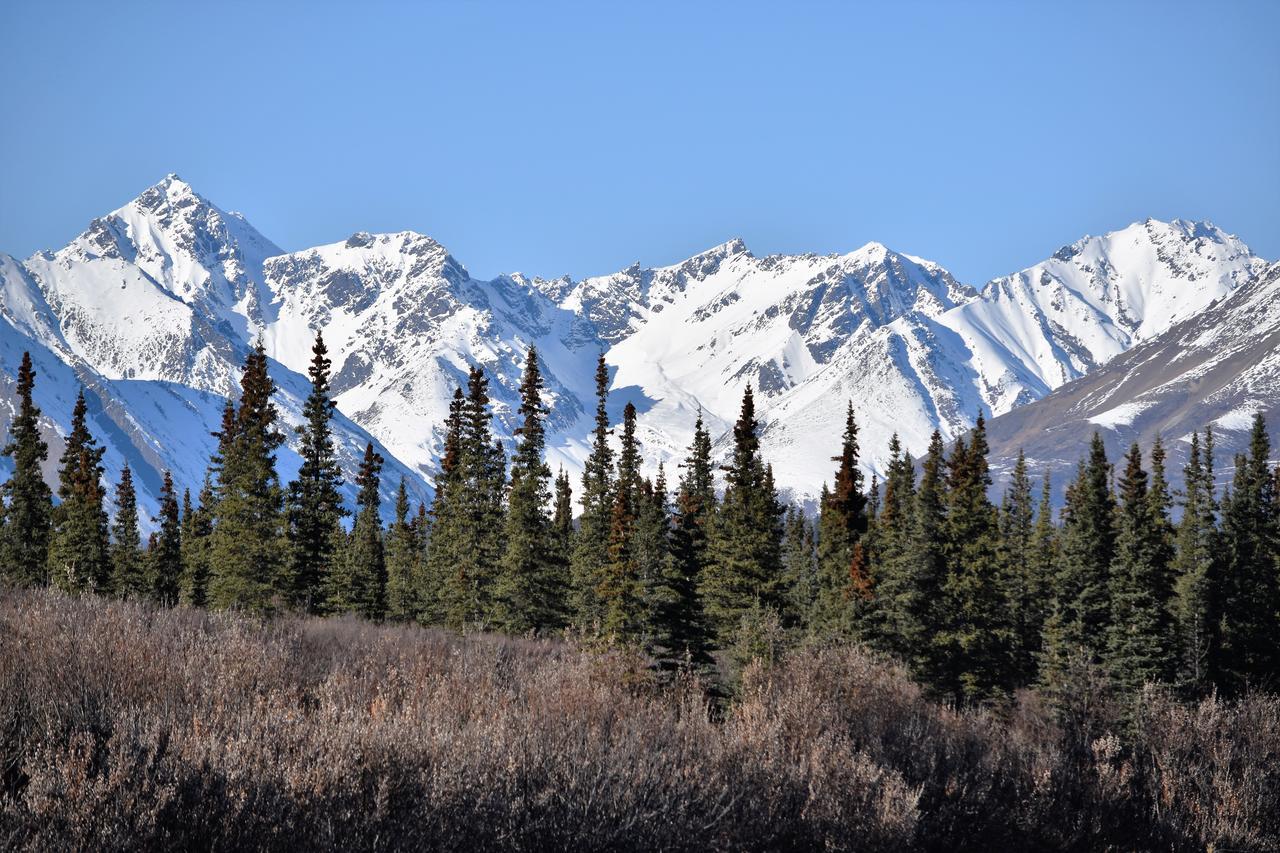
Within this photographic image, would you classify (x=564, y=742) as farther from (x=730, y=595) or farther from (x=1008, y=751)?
(x=730, y=595)

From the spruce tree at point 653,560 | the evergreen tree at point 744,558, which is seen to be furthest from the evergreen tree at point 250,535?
the evergreen tree at point 744,558

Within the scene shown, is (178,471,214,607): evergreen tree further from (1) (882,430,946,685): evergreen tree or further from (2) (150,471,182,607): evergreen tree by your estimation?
(1) (882,430,946,685): evergreen tree

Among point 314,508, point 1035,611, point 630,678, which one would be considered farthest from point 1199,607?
point 314,508

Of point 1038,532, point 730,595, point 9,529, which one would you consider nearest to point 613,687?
point 730,595

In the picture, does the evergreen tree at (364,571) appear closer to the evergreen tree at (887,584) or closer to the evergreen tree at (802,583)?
the evergreen tree at (802,583)

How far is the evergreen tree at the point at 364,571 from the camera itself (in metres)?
Answer: 58.7

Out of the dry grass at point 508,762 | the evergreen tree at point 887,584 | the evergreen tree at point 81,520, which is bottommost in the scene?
the dry grass at point 508,762

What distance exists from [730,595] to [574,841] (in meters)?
34.1

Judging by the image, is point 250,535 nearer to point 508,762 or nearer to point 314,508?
point 314,508

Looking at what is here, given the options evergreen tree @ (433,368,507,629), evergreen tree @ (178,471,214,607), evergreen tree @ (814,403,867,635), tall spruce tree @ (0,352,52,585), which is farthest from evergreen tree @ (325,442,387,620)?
evergreen tree @ (814,403,867,635)

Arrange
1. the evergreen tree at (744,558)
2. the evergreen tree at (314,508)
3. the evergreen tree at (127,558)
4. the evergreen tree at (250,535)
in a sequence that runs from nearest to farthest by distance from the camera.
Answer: the evergreen tree at (250,535) < the evergreen tree at (744,558) < the evergreen tree at (314,508) < the evergreen tree at (127,558)

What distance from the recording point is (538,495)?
54188mm

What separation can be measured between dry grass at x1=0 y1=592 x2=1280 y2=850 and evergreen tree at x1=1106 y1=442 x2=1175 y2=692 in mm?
26396

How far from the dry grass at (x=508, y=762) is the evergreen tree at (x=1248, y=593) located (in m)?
34.0
